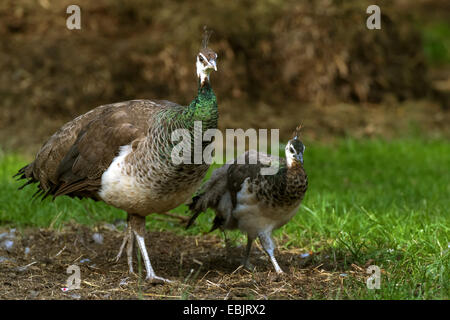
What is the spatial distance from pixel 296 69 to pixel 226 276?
5470mm

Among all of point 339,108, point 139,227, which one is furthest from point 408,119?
point 139,227

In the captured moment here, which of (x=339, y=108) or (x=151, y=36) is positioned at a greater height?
(x=151, y=36)

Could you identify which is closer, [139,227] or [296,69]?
[139,227]

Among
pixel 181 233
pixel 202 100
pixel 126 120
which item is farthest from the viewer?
pixel 181 233

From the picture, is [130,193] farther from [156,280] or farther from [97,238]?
[97,238]

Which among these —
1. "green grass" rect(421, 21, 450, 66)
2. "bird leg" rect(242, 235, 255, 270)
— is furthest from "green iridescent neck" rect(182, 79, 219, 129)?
"green grass" rect(421, 21, 450, 66)

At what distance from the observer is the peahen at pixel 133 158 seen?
174 inches

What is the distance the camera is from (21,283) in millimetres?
4387

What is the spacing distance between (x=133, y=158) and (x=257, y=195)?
0.89 metres

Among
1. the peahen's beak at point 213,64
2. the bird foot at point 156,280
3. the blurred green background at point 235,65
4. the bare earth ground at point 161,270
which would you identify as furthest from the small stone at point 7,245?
the blurred green background at point 235,65

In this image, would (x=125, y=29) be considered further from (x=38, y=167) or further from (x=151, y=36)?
(x=38, y=167)

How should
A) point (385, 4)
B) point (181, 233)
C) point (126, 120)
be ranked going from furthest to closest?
1. point (385, 4)
2. point (181, 233)
3. point (126, 120)

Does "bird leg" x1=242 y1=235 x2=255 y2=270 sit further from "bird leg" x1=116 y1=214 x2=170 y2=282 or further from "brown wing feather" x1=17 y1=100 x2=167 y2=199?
"brown wing feather" x1=17 y1=100 x2=167 y2=199

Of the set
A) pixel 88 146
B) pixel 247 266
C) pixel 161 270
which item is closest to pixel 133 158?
pixel 88 146
